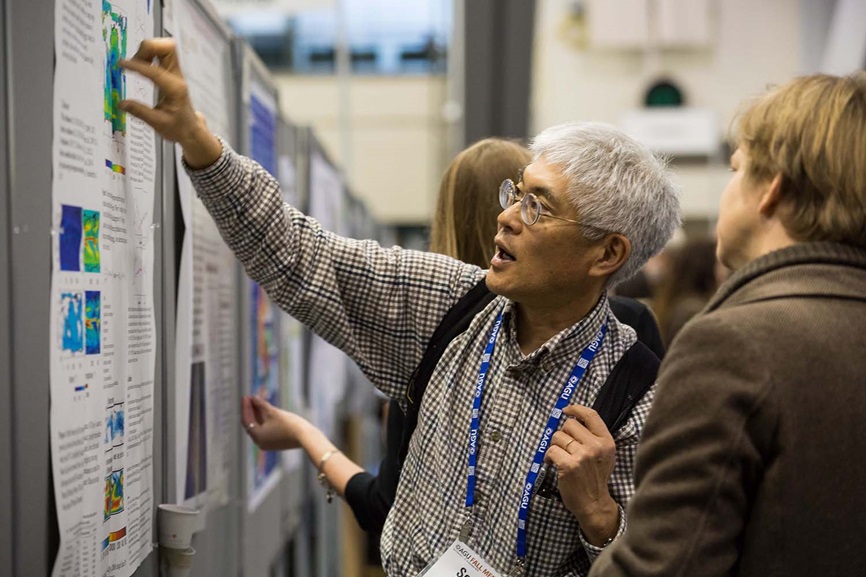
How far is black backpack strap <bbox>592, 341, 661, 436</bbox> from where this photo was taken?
1671 mm

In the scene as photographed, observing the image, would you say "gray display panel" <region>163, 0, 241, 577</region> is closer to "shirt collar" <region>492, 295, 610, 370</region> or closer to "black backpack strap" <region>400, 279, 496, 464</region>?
"black backpack strap" <region>400, 279, 496, 464</region>

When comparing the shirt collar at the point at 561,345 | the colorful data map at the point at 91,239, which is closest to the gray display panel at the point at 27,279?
the colorful data map at the point at 91,239

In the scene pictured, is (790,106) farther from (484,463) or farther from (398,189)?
(398,189)

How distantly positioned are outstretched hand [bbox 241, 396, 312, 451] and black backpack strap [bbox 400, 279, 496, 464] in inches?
15.7

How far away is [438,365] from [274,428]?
562 millimetres

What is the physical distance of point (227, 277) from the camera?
7.57 ft

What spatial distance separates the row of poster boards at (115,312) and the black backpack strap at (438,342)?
1.39 ft

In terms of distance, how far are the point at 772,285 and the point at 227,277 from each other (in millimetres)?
1378

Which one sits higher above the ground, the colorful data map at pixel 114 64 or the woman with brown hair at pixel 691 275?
the colorful data map at pixel 114 64

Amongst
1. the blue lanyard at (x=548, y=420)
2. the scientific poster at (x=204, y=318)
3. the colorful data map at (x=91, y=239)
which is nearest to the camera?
the colorful data map at (x=91, y=239)

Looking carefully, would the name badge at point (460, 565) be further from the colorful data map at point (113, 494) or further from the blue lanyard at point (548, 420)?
the colorful data map at point (113, 494)

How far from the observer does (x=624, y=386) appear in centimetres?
170

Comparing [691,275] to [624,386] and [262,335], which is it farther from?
[624,386]

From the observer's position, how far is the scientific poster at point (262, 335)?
8.47 feet
